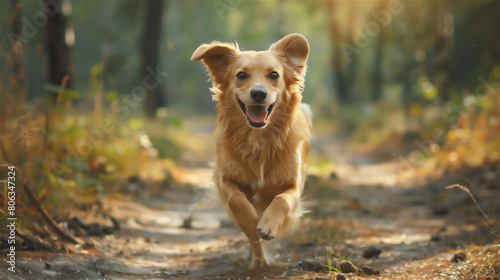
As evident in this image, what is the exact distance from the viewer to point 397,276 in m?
3.18

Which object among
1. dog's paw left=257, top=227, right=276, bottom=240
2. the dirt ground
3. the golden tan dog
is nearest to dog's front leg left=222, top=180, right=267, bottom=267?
the golden tan dog

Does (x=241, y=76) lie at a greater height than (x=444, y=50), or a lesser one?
lesser

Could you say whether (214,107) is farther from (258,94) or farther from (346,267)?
(346,267)

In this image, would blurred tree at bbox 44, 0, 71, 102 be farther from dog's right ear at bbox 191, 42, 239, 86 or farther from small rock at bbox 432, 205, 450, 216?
small rock at bbox 432, 205, 450, 216

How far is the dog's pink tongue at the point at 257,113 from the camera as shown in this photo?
3525mm

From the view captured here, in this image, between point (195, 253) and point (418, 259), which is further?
point (195, 253)

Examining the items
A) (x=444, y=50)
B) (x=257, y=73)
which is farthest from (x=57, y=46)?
(x=444, y=50)

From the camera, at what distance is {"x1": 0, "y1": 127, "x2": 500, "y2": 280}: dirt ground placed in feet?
10.5

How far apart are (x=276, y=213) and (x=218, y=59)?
1523mm

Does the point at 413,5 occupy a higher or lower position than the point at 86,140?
higher

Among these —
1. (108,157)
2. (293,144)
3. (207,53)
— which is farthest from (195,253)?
(108,157)

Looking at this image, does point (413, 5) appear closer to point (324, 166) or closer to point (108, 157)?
point (324, 166)

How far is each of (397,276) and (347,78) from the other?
2282cm

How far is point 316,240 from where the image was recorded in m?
4.19
